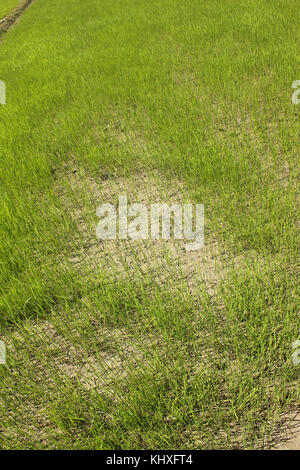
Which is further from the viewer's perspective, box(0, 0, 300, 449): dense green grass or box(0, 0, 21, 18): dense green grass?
box(0, 0, 21, 18): dense green grass

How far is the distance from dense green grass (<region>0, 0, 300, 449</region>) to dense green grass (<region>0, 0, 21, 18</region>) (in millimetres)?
11105

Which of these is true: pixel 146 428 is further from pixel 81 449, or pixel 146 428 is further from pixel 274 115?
pixel 274 115

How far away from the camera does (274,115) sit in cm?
346

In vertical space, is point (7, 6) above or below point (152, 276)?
above

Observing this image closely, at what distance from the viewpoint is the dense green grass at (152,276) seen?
1.40 m

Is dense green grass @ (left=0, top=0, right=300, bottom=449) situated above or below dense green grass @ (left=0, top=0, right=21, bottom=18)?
below

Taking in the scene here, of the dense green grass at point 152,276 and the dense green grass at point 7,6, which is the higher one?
the dense green grass at point 7,6

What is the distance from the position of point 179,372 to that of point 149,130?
266 cm

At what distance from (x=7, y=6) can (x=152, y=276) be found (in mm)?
17428

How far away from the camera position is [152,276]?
6.78ft

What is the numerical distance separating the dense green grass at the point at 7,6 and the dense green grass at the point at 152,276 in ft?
36.4

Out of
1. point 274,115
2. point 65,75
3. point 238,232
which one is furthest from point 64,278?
point 65,75

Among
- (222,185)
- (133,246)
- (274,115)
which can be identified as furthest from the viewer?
(274,115)

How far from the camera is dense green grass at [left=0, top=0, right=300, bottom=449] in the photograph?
4.58ft
